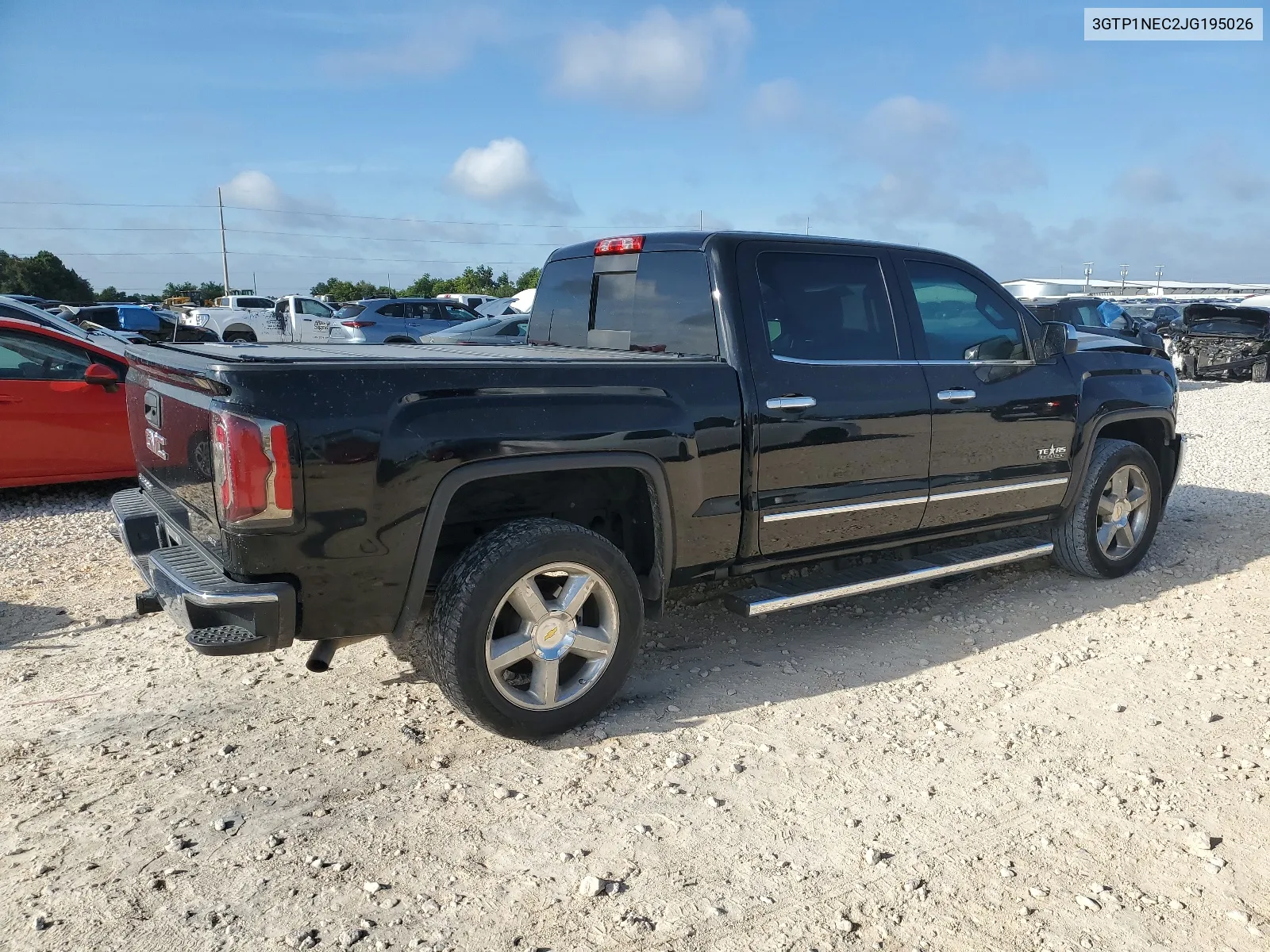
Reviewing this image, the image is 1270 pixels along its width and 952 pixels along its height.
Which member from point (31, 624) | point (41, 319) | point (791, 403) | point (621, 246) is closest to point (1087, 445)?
point (791, 403)

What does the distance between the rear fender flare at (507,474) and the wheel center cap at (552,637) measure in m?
0.43

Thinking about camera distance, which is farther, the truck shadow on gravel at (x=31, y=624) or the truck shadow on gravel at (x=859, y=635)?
the truck shadow on gravel at (x=31, y=624)

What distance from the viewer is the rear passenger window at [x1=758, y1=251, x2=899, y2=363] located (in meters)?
4.10

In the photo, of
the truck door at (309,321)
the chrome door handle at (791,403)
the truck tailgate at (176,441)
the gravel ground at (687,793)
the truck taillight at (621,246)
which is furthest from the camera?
the truck door at (309,321)

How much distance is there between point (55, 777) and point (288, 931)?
1.31m

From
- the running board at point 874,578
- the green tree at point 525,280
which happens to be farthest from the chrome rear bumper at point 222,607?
the green tree at point 525,280

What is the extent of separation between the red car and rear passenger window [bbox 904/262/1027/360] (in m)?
5.43

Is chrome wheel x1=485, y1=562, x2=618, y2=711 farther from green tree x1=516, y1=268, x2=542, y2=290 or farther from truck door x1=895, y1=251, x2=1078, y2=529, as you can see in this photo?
green tree x1=516, y1=268, x2=542, y2=290

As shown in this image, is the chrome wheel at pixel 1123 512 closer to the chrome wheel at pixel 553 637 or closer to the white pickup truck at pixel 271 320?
the chrome wheel at pixel 553 637

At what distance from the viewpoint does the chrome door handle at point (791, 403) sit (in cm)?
389

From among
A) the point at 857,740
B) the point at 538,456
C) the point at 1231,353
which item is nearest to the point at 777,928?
the point at 857,740

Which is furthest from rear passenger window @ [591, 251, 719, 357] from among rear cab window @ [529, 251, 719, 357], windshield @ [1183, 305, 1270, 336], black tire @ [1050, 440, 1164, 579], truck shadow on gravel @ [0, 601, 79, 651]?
windshield @ [1183, 305, 1270, 336]

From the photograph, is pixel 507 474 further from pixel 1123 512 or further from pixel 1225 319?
pixel 1225 319

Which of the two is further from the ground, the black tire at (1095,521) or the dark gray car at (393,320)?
the dark gray car at (393,320)
